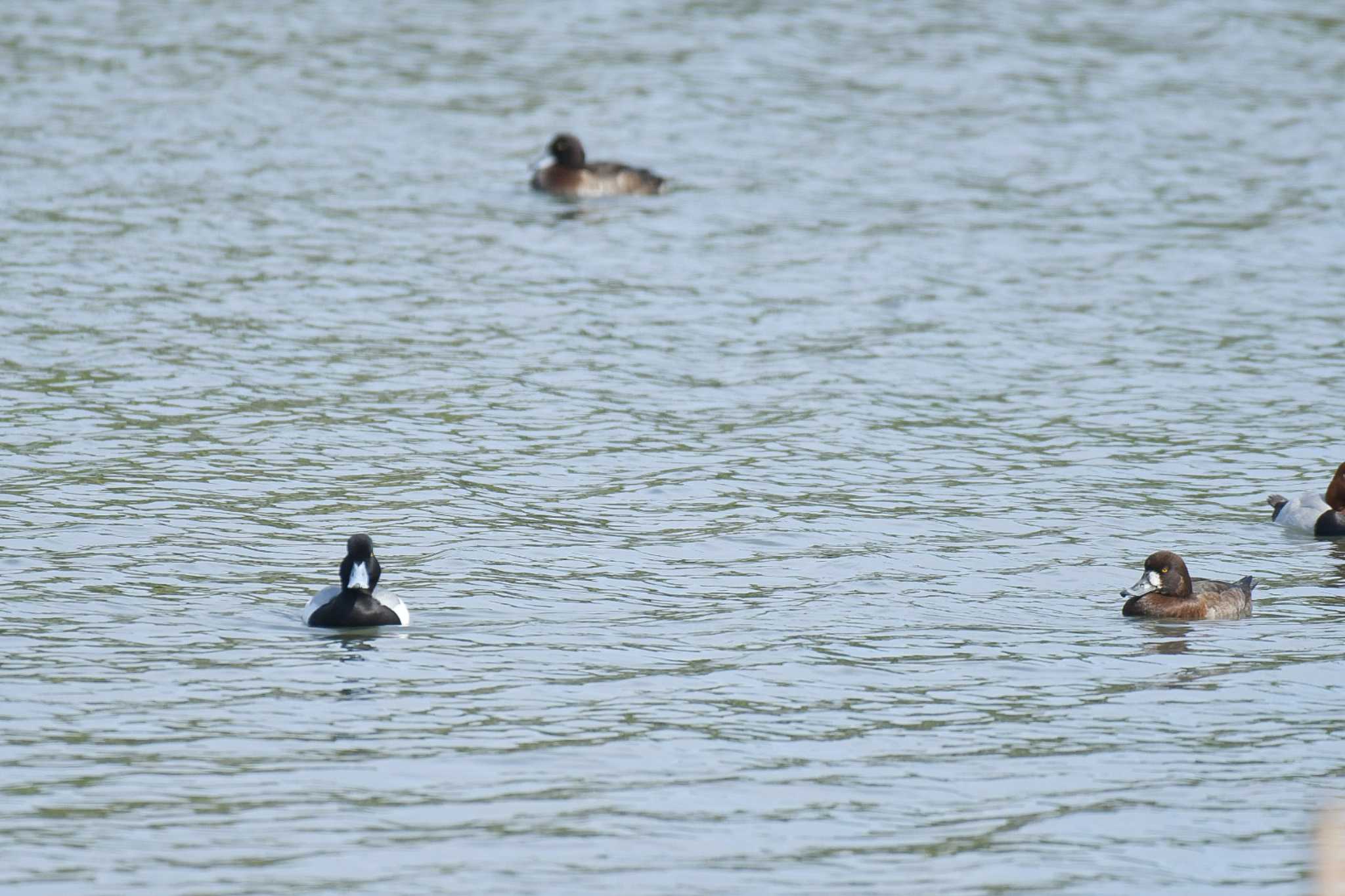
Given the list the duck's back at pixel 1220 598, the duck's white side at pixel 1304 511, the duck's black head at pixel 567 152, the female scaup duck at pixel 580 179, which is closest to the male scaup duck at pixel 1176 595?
the duck's back at pixel 1220 598

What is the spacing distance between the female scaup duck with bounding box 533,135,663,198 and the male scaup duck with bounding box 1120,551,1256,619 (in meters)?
17.1

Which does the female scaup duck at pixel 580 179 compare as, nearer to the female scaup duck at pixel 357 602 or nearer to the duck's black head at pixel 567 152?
the duck's black head at pixel 567 152

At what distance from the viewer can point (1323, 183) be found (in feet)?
102

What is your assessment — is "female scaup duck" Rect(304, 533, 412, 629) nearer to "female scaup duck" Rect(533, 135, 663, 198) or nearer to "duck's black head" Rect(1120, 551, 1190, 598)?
"duck's black head" Rect(1120, 551, 1190, 598)

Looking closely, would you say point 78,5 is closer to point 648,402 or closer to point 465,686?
point 648,402

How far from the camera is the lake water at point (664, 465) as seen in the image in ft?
36.9

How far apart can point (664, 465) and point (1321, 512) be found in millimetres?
5660

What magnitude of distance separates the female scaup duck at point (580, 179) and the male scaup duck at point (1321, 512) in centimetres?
1526

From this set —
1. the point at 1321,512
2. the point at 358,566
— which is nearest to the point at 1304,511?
the point at 1321,512

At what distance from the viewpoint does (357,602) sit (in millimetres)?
14266

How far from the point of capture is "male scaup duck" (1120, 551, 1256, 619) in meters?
15.0

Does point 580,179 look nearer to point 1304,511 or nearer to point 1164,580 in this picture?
point 1304,511

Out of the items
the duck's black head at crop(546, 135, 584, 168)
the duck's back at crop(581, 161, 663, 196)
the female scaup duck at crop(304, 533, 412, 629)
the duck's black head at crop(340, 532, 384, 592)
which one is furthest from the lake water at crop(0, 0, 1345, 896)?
the duck's black head at crop(546, 135, 584, 168)

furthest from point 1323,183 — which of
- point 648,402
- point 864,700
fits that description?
point 864,700
